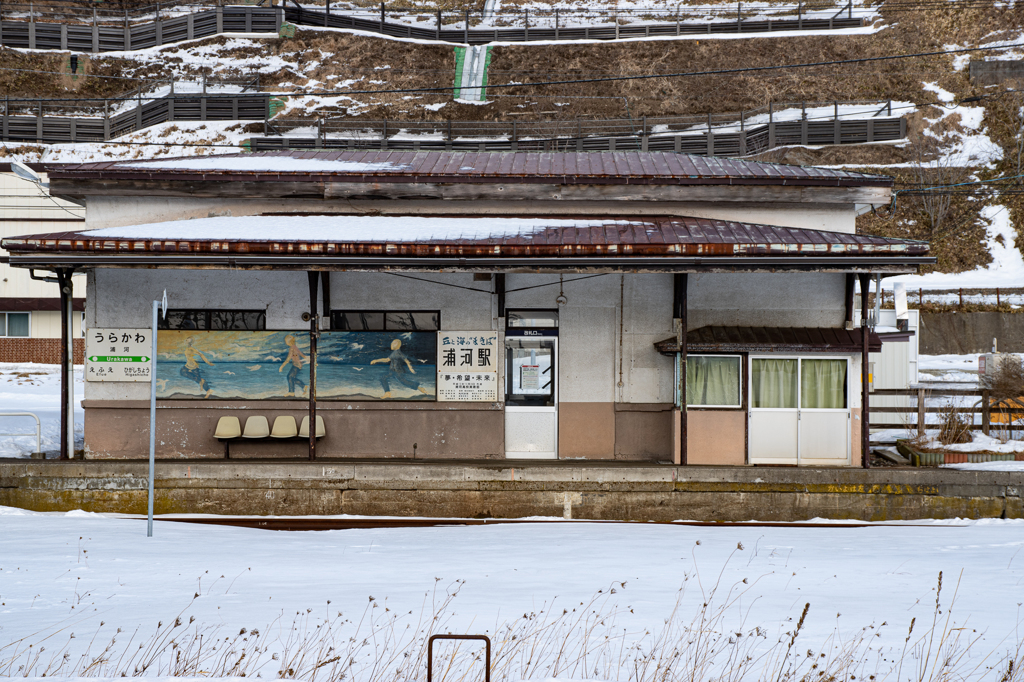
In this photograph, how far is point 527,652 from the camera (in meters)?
5.17

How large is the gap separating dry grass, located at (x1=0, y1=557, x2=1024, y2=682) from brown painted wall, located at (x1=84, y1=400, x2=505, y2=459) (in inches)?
237

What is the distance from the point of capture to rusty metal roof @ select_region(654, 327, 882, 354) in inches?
435

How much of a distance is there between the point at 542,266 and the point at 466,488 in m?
3.43

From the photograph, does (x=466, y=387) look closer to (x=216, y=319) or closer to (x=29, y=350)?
(x=216, y=319)

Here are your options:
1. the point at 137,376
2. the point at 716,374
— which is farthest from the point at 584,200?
the point at 137,376

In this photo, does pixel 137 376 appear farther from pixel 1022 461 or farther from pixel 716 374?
pixel 1022 461

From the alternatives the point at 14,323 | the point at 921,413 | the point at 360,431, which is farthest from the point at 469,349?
the point at 14,323

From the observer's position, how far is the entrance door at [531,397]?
1199 cm

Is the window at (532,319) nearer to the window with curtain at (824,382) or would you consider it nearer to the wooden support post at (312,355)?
the wooden support post at (312,355)

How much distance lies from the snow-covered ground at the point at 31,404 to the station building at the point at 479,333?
2017 millimetres

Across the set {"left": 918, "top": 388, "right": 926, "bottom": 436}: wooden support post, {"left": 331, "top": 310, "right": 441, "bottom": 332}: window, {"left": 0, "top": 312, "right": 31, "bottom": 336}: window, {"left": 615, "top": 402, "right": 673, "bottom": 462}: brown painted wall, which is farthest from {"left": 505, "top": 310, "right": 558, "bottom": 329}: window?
{"left": 0, "top": 312, "right": 31, "bottom": 336}: window

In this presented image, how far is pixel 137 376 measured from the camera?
457 inches

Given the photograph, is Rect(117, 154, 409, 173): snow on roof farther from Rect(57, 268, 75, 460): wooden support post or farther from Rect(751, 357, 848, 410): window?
Rect(751, 357, 848, 410): window

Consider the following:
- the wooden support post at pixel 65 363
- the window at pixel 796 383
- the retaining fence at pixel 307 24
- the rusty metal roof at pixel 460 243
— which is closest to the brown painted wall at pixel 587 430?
the window at pixel 796 383
